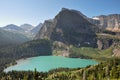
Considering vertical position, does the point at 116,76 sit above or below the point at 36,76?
below

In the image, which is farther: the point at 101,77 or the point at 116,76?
the point at 101,77

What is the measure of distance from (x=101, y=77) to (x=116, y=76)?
18937 mm

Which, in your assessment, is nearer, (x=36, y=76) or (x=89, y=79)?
(x=36, y=76)

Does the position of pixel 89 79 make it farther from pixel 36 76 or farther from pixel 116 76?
pixel 36 76

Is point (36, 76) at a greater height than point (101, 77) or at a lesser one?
greater

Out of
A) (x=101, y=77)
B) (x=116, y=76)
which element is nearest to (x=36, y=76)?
(x=116, y=76)

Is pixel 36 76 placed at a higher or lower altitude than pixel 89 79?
higher

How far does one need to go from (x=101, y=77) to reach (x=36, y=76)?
154 m

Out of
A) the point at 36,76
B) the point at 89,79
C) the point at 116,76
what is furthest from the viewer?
the point at 89,79

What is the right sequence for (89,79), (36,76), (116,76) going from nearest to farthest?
(36,76), (116,76), (89,79)

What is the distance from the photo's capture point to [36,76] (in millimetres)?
49156

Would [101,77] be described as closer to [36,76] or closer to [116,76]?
[116,76]

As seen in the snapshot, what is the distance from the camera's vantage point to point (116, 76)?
7052 inches

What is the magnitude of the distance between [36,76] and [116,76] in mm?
141138
